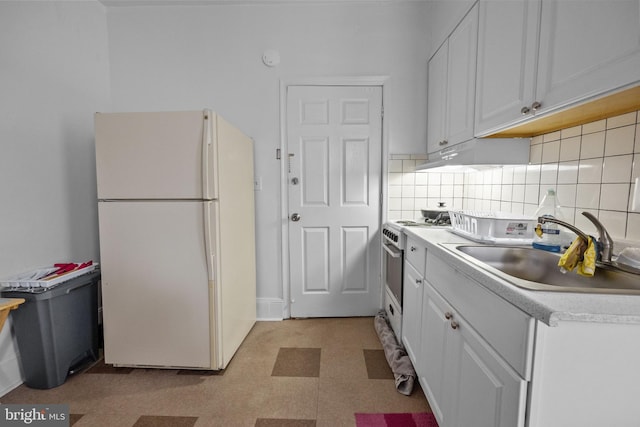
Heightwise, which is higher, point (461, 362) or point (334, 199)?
point (334, 199)

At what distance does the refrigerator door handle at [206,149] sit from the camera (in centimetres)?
164

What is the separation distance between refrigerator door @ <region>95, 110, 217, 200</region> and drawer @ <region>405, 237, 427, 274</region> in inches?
48.4

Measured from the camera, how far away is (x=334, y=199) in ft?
8.27

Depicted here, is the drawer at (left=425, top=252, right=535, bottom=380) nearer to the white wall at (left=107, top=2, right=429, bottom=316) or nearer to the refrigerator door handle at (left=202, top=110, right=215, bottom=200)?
the refrigerator door handle at (left=202, top=110, right=215, bottom=200)

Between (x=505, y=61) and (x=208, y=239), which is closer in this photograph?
(x=505, y=61)

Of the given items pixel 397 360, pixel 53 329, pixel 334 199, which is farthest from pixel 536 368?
pixel 53 329

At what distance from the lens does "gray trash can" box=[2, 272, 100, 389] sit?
1.59 meters

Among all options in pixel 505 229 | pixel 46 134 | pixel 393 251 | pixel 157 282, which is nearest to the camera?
pixel 505 229

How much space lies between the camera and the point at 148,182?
5.58ft

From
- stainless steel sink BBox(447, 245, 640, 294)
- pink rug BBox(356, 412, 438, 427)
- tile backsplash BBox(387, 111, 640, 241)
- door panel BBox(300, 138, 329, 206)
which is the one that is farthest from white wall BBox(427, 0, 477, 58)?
pink rug BBox(356, 412, 438, 427)

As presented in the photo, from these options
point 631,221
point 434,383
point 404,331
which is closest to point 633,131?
point 631,221

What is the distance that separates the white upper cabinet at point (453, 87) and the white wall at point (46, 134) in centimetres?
268

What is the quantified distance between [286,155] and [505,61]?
1.64 metres

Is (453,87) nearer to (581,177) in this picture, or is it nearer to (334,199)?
(581,177)
